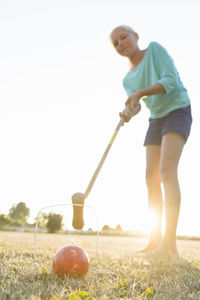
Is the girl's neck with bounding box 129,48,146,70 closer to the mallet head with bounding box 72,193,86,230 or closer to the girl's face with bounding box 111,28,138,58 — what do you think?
the girl's face with bounding box 111,28,138,58

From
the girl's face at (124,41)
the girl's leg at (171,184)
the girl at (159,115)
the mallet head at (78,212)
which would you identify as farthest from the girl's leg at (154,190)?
the mallet head at (78,212)

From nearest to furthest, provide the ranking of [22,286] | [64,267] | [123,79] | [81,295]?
1. [81,295]
2. [22,286]
3. [64,267]
4. [123,79]

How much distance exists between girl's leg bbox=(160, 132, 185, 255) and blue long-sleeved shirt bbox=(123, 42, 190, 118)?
0.28 metres

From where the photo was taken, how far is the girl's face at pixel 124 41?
2.82m

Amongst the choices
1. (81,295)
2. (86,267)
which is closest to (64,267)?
(86,267)

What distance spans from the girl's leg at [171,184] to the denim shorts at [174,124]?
48 mm

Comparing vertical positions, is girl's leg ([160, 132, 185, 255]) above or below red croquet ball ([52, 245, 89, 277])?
above

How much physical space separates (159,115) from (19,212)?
47.1 m

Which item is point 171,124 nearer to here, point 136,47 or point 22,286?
point 136,47

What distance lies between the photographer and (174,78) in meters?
2.68

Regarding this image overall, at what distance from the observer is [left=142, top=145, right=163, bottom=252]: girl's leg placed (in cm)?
301

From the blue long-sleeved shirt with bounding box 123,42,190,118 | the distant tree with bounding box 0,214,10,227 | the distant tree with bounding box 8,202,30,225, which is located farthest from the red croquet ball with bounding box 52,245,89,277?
the distant tree with bounding box 8,202,30,225

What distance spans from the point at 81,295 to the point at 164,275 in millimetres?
726

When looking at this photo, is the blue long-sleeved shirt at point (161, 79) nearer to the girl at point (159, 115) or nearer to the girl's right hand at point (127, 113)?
the girl at point (159, 115)
